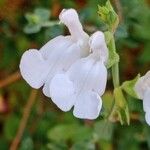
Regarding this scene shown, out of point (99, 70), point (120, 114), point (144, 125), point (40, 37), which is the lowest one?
point (144, 125)

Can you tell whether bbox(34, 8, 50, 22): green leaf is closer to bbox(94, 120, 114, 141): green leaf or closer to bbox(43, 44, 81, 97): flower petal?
bbox(94, 120, 114, 141): green leaf

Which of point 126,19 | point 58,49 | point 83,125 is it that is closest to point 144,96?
point 58,49

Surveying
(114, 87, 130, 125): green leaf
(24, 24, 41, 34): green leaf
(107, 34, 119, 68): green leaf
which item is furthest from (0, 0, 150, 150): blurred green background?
(107, 34, 119, 68): green leaf

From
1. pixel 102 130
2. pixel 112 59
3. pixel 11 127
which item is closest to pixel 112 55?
pixel 112 59

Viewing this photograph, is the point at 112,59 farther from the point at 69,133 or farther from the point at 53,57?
the point at 69,133

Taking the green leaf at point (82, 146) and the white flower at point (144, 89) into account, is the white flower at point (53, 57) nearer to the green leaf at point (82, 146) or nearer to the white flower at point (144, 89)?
the white flower at point (144, 89)

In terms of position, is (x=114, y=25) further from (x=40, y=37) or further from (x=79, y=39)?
(x=40, y=37)
